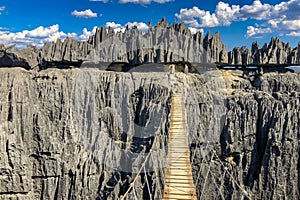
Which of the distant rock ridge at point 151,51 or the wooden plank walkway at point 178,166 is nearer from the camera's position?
the wooden plank walkway at point 178,166

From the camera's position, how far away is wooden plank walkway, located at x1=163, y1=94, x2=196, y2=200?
927 centimetres

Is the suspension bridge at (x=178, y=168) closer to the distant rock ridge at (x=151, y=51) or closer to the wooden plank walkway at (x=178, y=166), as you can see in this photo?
the wooden plank walkway at (x=178, y=166)

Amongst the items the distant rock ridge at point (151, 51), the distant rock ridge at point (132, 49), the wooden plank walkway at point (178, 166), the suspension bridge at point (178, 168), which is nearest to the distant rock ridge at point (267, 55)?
the distant rock ridge at point (151, 51)

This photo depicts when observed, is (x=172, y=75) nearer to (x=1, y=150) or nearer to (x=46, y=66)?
(x=46, y=66)

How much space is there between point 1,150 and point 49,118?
9.47 ft

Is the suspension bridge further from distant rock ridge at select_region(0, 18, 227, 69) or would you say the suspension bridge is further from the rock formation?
distant rock ridge at select_region(0, 18, 227, 69)

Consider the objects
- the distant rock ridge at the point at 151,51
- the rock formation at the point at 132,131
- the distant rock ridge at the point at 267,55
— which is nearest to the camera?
the rock formation at the point at 132,131

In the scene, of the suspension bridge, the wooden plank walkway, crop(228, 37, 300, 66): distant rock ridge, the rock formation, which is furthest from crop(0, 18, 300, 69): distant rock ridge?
the wooden plank walkway

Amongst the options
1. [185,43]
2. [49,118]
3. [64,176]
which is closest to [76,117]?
[49,118]

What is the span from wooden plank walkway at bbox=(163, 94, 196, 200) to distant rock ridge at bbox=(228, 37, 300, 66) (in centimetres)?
801

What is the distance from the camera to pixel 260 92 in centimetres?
2041

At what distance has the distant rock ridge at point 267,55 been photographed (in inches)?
813

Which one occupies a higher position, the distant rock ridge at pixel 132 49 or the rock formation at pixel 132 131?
the distant rock ridge at pixel 132 49

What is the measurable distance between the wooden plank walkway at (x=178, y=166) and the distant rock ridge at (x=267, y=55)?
Answer: 26.3 feet
